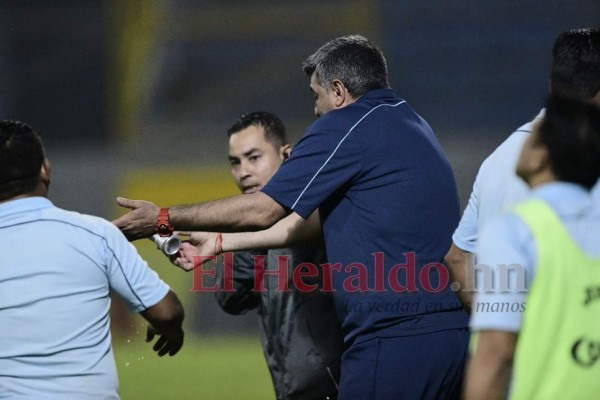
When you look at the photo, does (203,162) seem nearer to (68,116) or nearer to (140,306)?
(68,116)

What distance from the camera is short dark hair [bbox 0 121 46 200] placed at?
3369 mm

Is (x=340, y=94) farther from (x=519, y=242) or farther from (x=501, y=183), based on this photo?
(x=519, y=242)

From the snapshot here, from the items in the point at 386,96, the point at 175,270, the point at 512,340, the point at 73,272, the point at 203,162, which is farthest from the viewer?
the point at 203,162

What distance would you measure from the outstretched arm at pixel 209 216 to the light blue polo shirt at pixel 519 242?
1649mm

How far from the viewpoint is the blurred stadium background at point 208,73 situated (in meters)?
12.4

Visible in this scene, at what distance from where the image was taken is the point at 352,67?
442 centimetres

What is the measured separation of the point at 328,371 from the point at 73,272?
1.63m

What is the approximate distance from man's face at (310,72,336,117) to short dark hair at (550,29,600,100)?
3.56 feet

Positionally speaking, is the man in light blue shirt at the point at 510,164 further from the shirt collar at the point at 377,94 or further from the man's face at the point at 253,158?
the man's face at the point at 253,158

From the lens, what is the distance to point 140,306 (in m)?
3.46

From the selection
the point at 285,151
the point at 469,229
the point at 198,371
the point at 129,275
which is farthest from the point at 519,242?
the point at 198,371

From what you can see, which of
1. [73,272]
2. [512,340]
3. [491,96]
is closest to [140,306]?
[73,272]
